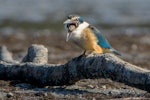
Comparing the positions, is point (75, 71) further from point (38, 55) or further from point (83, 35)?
point (38, 55)

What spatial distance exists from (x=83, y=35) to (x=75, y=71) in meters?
0.44

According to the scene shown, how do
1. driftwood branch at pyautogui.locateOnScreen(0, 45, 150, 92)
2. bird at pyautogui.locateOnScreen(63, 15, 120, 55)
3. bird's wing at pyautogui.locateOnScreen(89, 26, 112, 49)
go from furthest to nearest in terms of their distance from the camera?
bird's wing at pyautogui.locateOnScreen(89, 26, 112, 49) < bird at pyautogui.locateOnScreen(63, 15, 120, 55) < driftwood branch at pyautogui.locateOnScreen(0, 45, 150, 92)

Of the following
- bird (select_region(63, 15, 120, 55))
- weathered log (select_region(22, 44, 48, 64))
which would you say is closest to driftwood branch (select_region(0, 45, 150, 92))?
weathered log (select_region(22, 44, 48, 64))

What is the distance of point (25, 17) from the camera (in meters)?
24.4

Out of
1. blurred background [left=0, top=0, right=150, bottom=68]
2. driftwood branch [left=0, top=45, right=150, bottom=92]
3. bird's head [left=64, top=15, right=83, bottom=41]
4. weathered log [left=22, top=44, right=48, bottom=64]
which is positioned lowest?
driftwood branch [left=0, top=45, right=150, bottom=92]

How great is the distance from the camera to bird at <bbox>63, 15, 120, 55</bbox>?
8.16m

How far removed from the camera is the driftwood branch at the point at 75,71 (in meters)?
7.55

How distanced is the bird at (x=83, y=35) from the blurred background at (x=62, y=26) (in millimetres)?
3352

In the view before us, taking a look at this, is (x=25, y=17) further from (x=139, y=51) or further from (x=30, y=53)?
(x=30, y=53)

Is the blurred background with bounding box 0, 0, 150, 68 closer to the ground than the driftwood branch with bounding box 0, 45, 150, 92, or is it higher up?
higher up

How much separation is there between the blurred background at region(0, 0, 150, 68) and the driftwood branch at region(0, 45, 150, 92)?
3.27 m

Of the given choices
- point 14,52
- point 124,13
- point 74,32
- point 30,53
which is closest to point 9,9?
point 124,13

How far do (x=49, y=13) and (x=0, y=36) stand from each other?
321 inches

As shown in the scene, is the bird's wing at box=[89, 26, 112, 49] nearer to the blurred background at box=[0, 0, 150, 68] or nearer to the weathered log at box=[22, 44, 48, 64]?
the weathered log at box=[22, 44, 48, 64]
